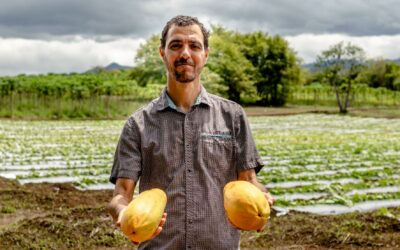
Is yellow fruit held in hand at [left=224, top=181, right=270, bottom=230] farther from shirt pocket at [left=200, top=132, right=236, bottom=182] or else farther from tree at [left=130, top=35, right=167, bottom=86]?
tree at [left=130, top=35, right=167, bottom=86]

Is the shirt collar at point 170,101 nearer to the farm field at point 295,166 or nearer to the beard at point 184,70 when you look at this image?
the beard at point 184,70

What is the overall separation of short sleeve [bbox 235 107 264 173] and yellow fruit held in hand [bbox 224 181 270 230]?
0.60ft

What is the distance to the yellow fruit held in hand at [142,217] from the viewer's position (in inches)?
84.7

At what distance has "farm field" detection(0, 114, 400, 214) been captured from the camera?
30.7ft

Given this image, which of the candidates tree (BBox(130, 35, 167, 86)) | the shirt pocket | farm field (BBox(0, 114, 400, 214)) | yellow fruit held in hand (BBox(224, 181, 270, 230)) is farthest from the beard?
tree (BBox(130, 35, 167, 86))

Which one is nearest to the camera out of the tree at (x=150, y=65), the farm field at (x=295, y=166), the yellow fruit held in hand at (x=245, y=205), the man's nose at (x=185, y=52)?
the yellow fruit held in hand at (x=245, y=205)

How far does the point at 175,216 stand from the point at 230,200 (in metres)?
0.30

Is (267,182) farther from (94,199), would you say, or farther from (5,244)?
(5,244)

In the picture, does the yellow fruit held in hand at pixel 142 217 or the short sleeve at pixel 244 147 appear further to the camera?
the short sleeve at pixel 244 147

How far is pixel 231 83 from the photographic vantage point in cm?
5159

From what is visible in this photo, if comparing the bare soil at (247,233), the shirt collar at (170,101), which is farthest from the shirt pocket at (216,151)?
the bare soil at (247,233)

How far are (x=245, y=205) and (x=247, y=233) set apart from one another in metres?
4.61

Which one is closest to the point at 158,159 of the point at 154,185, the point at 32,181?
the point at 154,185

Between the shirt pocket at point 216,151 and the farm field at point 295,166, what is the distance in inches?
231
